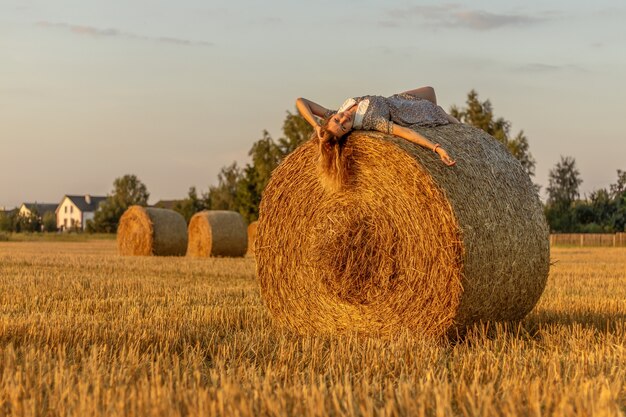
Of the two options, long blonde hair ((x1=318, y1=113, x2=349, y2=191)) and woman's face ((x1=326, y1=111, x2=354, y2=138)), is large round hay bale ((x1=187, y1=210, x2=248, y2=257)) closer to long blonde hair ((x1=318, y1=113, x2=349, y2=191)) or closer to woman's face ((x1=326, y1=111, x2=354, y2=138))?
long blonde hair ((x1=318, y1=113, x2=349, y2=191))

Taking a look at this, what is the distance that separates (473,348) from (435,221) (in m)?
1.16

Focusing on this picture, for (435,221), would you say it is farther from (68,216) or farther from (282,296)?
(68,216)

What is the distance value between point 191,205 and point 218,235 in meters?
41.3

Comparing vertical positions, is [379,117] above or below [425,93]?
below

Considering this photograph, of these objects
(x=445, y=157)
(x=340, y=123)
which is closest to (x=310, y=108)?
(x=340, y=123)

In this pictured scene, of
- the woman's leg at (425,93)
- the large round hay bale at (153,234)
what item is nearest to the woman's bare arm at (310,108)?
the woman's leg at (425,93)

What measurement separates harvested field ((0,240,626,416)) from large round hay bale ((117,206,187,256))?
554 inches

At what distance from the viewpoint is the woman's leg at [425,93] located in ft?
29.1

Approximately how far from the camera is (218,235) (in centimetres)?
2483

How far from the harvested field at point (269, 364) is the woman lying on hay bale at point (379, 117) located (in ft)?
5.75

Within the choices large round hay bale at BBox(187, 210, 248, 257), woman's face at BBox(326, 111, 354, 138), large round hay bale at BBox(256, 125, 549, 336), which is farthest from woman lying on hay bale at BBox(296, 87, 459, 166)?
large round hay bale at BBox(187, 210, 248, 257)

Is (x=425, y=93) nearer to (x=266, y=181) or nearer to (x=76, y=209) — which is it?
(x=266, y=181)

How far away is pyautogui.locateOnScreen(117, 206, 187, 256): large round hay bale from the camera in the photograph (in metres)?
25.1

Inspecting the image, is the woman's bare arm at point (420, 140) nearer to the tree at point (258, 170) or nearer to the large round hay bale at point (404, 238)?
the large round hay bale at point (404, 238)
